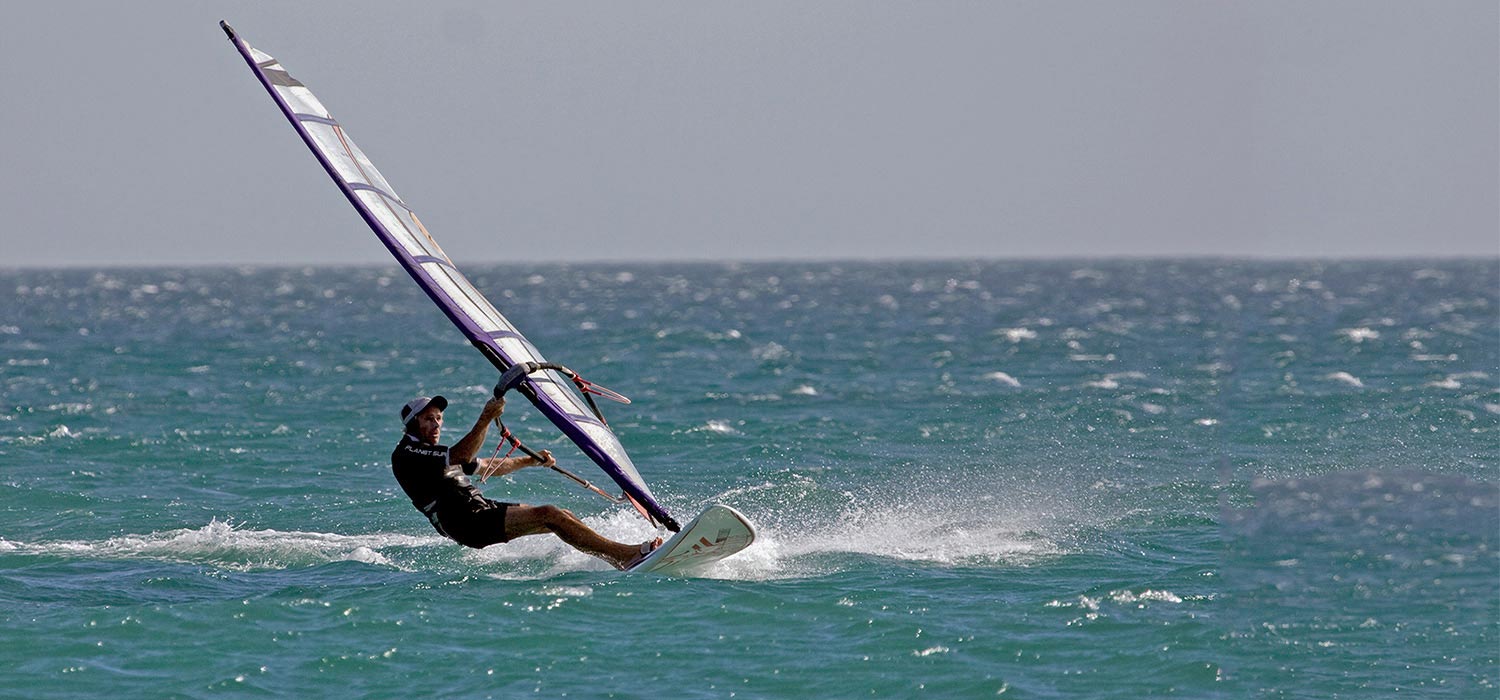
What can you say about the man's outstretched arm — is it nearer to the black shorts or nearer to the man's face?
the man's face

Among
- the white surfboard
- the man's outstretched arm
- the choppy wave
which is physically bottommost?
the choppy wave

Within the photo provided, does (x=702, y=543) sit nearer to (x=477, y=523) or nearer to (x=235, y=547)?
(x=477, y=523)

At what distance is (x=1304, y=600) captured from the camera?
29.5 feet

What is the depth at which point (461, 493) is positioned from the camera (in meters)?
10.6

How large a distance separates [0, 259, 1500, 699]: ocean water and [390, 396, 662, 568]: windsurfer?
32 cm

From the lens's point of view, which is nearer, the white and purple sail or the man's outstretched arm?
the man's outstretched arm

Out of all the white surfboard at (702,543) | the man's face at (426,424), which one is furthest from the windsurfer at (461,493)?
the white surfboard at (702,543)

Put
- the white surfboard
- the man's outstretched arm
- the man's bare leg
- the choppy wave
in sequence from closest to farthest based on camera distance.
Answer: the man's outstretched arm < the white surfboard < the man's bare leg < the choppy wave

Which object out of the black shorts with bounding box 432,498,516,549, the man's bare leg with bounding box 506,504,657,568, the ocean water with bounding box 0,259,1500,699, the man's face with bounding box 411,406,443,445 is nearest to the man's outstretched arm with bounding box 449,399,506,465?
the man's face with bounding box 411,406,443,445

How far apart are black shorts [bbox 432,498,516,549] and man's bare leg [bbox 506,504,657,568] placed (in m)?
0.06

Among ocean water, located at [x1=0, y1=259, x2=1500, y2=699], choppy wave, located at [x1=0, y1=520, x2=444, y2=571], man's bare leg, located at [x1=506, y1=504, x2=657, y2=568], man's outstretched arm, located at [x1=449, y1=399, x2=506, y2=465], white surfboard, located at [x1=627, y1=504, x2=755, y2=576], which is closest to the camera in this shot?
ocean water, located at [x1=0, y1=259, x2=1500, y2=699]

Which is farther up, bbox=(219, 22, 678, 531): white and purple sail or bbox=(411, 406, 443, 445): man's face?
bbox=(219, 22, 678, 531): white and purple sail

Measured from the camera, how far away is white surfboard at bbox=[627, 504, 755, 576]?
10.5 m

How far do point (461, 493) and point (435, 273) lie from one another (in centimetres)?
182
